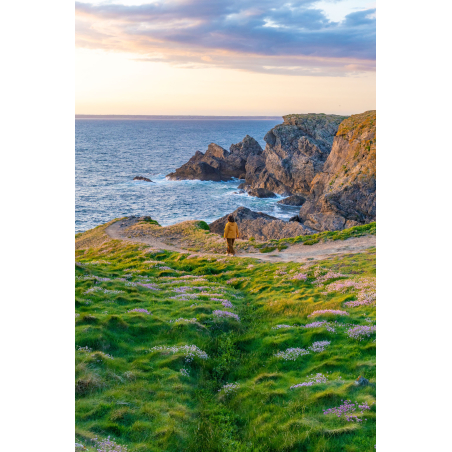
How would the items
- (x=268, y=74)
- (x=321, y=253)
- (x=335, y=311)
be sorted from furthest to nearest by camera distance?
(x=321, y=253) → (x=268, y=74) → (x=335, y=311)

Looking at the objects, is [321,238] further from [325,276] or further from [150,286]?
[150,286]

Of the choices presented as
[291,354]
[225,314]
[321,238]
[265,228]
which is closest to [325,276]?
[225,314]

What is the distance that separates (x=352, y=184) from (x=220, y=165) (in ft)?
239

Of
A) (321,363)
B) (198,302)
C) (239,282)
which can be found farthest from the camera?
(239,282)

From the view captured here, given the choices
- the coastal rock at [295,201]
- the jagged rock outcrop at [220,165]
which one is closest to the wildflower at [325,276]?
the coastal rock at [295,201]

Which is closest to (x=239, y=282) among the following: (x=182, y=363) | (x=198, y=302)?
(x=198, y=302)

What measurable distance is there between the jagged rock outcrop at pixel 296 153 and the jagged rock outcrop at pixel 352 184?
33809 mm

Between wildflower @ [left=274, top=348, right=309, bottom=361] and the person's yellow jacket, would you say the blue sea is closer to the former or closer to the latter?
the person's yellow jacket

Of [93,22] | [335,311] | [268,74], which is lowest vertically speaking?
[335,311]

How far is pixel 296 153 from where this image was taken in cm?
9906

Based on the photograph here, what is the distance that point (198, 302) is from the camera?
60.6ft
